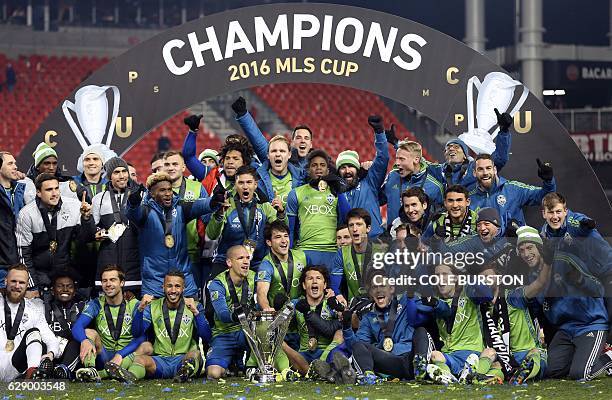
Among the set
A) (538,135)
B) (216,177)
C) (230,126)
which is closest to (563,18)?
(230,126)

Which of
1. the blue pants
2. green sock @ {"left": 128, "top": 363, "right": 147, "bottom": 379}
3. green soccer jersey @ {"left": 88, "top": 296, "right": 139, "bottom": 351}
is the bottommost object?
green sock @ {"left": 128, "top": 363, "right": 147, "bottom": 379}

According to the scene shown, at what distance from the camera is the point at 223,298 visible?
7.98 metres

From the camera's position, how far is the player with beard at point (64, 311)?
7871 mm

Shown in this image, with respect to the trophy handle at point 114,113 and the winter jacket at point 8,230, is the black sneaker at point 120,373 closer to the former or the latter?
the winter jacket at point 8,230

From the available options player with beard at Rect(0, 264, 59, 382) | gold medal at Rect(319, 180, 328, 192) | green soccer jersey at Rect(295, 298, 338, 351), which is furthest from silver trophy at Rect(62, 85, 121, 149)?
green soccer jersey at Rect(295, 298, 338, 351)

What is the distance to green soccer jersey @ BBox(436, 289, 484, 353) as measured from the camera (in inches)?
304

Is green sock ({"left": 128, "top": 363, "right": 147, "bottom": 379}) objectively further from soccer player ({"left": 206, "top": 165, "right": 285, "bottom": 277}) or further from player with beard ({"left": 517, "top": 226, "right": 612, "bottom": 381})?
player with beard ({"left": 517, "top": 226, "right": 612, "bottom": 381})

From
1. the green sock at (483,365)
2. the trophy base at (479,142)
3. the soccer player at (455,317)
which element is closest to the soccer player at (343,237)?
the soccer player at (455,317)

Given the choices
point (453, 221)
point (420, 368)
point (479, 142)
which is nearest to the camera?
point (420, 368)

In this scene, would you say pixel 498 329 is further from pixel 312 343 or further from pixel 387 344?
pixel 312 343

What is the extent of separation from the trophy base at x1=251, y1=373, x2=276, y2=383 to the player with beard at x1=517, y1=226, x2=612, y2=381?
1783 millimetres

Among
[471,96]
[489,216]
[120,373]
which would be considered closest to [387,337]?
[489,216]

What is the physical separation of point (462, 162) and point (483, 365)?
76.1 inches

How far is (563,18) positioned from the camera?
67.2 ft
